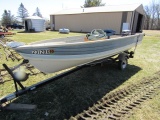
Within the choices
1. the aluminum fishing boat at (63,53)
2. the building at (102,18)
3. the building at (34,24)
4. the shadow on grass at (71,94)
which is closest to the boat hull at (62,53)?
the aluminum fishing boat at (63,53)

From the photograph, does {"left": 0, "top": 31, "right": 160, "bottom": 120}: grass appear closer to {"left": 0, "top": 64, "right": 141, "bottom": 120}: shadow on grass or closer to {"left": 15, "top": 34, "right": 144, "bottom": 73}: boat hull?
{"left": 0, "top": 64, "right": 141, "bottom": 120}: shadow on grass

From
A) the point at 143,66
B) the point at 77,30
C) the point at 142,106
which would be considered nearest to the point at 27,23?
the point at 77,30

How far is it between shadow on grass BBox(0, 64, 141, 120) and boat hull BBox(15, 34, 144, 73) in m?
0.59

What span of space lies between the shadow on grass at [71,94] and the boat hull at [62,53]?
59 centimetres

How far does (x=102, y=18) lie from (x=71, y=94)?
20.2m

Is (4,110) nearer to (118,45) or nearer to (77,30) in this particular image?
(118,45)

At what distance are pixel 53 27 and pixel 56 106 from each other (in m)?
26.8

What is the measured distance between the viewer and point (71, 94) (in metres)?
3.52

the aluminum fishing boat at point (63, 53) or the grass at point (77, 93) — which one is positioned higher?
the aluminum fishing boat at point (63, 53)

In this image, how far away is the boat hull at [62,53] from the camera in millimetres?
3033

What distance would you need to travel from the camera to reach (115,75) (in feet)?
15.9

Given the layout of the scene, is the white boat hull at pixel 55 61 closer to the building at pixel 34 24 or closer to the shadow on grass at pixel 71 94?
the shadow on grass at pixel 71 94

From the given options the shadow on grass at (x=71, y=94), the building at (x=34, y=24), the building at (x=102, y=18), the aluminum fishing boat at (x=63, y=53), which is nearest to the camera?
the shadow on grass at (x=71, y=94)

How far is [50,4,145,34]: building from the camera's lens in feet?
66.2
